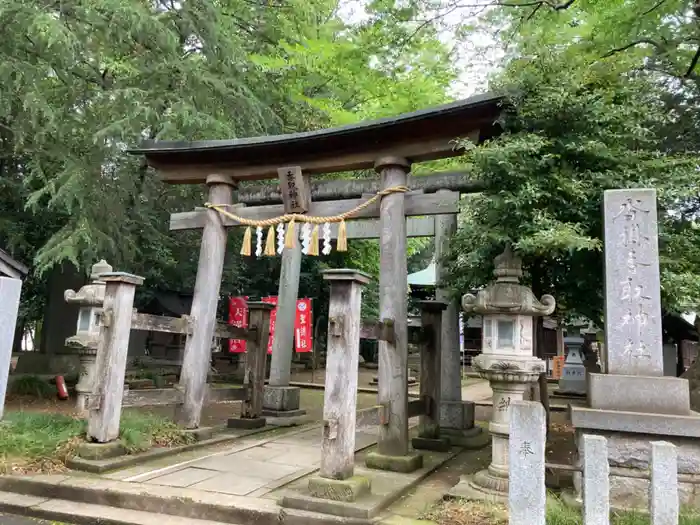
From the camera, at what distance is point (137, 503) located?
5055 mm

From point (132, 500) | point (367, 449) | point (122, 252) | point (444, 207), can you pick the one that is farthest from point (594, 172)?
point (122, 252)

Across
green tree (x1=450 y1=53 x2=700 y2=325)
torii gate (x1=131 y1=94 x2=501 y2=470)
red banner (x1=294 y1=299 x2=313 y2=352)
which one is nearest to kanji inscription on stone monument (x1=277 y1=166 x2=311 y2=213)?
torii gate (x1=131 y1=94 x2=501 y2=470)

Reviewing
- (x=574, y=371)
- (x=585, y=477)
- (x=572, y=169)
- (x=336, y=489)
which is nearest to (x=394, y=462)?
(x=336, y=489)

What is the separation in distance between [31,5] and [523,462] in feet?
31.9

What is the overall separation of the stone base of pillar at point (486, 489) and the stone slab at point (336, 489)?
100 centimetres

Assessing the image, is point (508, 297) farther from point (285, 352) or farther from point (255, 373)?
point (285, 352)

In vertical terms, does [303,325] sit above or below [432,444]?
above

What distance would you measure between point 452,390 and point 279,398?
341 centimetres

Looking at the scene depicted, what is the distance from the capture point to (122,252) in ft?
34.5

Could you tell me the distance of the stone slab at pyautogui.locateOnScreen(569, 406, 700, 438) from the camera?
4.61m

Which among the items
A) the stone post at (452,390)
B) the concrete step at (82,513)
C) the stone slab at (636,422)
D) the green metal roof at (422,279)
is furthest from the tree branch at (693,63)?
the green metal roof at (422,279)

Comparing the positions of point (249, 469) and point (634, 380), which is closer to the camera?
point (634, 380)

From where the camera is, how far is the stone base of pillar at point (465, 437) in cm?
820

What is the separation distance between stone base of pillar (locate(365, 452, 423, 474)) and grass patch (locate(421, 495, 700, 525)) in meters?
1.16
